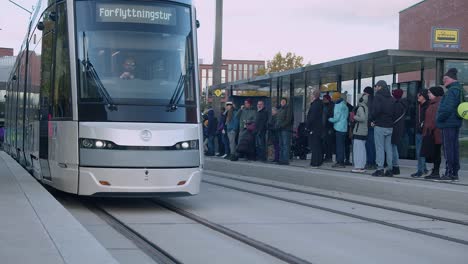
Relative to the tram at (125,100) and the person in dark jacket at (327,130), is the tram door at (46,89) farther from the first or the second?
the person in dark jacket at (327,130)

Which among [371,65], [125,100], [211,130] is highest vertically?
[371,65]

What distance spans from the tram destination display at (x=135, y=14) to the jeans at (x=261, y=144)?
859 cm

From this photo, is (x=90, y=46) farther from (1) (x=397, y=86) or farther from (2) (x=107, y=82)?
(1) (x=397, y=86)

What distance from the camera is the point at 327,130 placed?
17047 mm

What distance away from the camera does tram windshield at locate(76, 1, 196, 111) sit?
10039 mm

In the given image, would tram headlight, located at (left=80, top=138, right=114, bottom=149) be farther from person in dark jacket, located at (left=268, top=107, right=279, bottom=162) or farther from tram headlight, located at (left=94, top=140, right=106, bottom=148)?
person in dark jacket, located at (left=268, top=107, right=279, bottom=162)

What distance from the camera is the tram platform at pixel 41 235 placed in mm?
5586

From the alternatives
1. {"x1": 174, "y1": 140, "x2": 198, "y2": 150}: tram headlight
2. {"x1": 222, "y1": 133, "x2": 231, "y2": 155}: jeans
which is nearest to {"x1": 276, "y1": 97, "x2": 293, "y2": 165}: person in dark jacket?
{"x1": 222, "y1": 133, "x2": 231, "y2": 155}: jeans

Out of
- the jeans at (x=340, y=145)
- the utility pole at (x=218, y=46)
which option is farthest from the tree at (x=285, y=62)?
the jeans at (x=340, y=145)

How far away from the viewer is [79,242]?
6.15 meters

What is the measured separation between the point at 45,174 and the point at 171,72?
9.13 feet

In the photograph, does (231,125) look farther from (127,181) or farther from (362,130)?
(127,181)

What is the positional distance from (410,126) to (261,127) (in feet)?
12.5

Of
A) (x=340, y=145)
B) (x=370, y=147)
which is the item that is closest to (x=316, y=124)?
(x=340, y=145)
